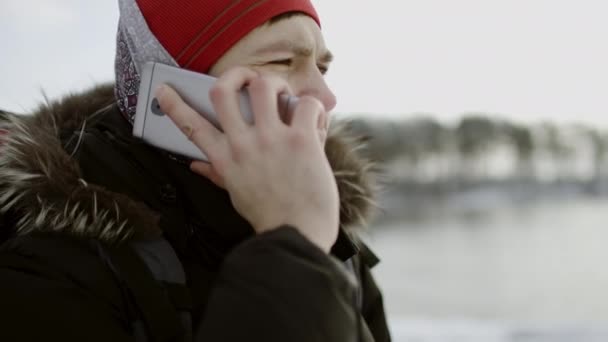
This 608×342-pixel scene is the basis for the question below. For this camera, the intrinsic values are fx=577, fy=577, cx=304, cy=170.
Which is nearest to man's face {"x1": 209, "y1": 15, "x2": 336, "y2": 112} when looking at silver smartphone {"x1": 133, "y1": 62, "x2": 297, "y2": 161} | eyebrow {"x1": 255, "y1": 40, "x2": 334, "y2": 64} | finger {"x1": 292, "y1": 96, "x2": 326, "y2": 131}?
eyebrow {"x1": 255, "y1": 40, "x2": 334, "y2": 64}

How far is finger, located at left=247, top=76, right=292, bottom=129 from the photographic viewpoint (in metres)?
0.97

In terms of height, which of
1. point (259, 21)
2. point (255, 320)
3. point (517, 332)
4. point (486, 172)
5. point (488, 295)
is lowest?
point (486, 172)

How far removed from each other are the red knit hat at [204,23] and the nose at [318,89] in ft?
0.63

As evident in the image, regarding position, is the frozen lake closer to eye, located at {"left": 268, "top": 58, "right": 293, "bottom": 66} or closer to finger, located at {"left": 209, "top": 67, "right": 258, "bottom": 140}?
eye, located at {"left": 268, "top": 58, "right": 293, "bottom": 66}

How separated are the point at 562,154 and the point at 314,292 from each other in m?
59.0

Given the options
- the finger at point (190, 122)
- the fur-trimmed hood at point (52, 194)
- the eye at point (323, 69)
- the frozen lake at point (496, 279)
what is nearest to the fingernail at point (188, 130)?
the finger at point (190, 122)

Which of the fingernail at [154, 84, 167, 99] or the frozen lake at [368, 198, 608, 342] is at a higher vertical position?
the fingernail at [154, 84, 167, 99]

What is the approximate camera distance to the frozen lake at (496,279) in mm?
6637

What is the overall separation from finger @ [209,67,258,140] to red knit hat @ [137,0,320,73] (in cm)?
43

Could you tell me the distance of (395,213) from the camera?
34062 mm

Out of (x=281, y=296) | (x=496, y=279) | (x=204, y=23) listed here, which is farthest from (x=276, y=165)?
(x=496, y=279)

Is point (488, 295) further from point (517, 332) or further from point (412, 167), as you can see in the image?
point (412, 167)

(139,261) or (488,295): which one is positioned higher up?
(139,261)

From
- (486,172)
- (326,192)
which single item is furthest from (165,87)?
(486,172)
